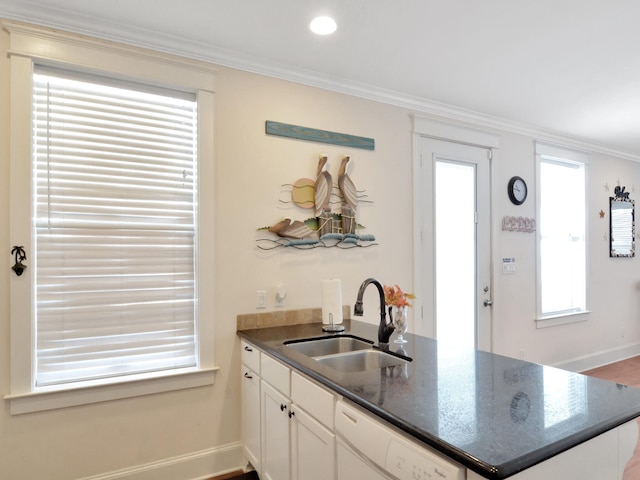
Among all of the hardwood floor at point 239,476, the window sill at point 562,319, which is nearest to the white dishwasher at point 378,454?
the hardwood floor at point 239,476

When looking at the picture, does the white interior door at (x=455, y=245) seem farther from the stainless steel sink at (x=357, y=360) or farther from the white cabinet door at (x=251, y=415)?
the white cabinet door at (x=251, y=415)

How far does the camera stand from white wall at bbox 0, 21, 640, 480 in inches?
77.8

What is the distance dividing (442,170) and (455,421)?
8.39ft

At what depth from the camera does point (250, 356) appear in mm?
2260

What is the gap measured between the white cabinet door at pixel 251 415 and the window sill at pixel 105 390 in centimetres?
20

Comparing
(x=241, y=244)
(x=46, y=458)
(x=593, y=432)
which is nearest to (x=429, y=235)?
(x=241, y=244)

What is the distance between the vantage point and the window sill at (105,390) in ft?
6.29

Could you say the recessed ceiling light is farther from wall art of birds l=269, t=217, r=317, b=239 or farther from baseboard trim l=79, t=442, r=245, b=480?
baseboard trim l=79, t=442, r=245, b=480

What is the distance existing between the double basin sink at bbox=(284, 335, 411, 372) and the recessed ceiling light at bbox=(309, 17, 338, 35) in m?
1.72

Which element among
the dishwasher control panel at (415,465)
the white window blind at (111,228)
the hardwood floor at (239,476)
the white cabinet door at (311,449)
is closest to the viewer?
the dishwasher control panel at (415,465)

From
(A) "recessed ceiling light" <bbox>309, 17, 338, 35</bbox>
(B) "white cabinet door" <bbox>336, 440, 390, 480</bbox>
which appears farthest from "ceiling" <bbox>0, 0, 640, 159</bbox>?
(B) "white cabinet door" <bbox>336, 440, 390, 480</bbox>

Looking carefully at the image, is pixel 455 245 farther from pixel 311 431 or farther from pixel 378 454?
pixel 378 454

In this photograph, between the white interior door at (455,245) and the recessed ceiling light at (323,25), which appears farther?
the white interior door at (455,245)

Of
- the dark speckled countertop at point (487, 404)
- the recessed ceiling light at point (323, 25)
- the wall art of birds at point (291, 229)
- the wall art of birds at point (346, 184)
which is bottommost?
the dark speckled countertop at point (487, 404)
